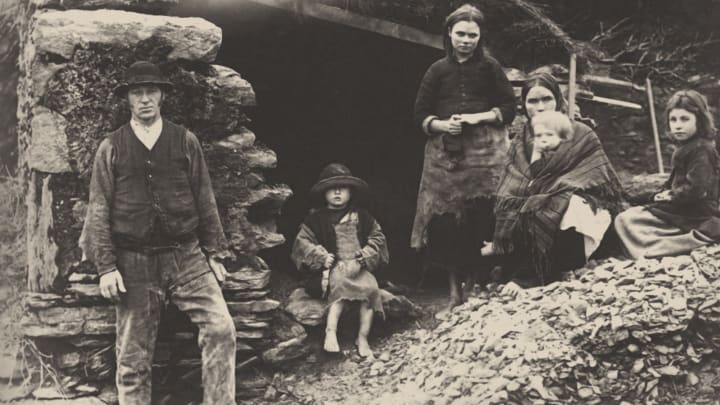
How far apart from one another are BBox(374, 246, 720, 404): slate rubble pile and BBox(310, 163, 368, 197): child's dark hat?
4.76 feet

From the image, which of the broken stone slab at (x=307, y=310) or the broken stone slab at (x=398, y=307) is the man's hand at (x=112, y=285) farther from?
the broken stone slab at (x=398, y=307)

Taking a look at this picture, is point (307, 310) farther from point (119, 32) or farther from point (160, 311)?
point (119, 32)

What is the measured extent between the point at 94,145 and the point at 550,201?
9.47ft

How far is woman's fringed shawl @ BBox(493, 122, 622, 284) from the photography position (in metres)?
5.62

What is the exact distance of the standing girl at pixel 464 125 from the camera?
20.2 feet

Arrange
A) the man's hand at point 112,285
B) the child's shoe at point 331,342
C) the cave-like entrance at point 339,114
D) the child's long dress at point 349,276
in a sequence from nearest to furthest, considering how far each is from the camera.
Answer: the man's hand at point 112,285 < the child's shoe at point 331,342 < the child's long dress at point 349,276 < the cave-like entrance at point 339,114

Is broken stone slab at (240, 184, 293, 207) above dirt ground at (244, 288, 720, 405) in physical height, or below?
above

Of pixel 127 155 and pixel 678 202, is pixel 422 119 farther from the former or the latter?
pixel 127 155

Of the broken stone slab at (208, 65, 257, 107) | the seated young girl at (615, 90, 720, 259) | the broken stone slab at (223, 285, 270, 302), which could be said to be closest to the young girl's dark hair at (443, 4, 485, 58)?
the seated young girl at (615, 90, 720, 259)

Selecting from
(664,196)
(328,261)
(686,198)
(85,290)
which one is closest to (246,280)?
(328,261)

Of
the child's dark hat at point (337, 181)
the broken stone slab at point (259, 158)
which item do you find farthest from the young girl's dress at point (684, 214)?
the broken stone slab at point (259, 158)

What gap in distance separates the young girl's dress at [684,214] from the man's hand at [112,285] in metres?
3.20

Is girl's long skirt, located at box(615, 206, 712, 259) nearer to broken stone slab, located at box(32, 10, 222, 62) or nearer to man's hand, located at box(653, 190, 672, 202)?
man's hand, located at box(653, 190, 672, 202)

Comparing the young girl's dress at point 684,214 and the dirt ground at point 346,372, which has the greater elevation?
the young girl's dress at point 684,214
